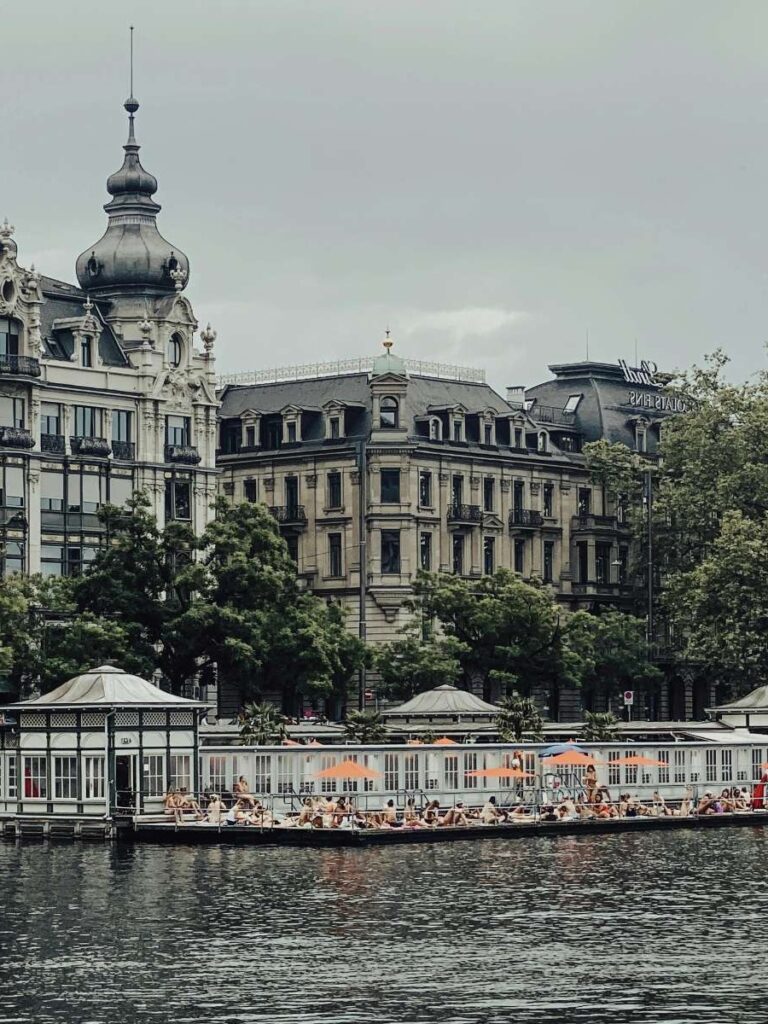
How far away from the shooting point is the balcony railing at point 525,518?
180 meters

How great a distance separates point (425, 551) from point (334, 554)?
19.7ft

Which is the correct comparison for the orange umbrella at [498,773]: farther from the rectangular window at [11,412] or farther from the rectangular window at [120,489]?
the rectangular window at [120,489]

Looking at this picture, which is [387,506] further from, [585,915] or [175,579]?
[585,915]

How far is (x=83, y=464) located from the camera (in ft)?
501

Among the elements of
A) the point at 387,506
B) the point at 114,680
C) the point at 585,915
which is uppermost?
the point at 387,506

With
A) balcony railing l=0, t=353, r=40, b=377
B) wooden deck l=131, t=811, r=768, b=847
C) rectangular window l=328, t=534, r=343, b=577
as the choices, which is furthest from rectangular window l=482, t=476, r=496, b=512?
wooden deck l=131, t=811, r=768, b=847

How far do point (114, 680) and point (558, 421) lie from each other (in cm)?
8752

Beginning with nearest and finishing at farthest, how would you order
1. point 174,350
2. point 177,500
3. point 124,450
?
point 124,450, point 177,500, point 174,350

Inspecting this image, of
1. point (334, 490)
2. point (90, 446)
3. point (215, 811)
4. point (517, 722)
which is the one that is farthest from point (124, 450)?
point (215, 811)

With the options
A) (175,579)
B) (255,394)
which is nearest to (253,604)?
(175,579)

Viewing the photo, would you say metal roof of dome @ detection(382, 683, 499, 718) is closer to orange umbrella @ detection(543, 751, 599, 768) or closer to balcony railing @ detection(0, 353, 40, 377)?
orange umbrella @ detection(543, 751, 599, 768)

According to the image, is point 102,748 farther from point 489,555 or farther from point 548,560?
point 548,560

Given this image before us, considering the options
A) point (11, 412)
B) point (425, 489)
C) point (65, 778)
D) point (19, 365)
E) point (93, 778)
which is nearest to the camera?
point (93, 778)

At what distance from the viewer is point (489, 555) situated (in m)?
179
